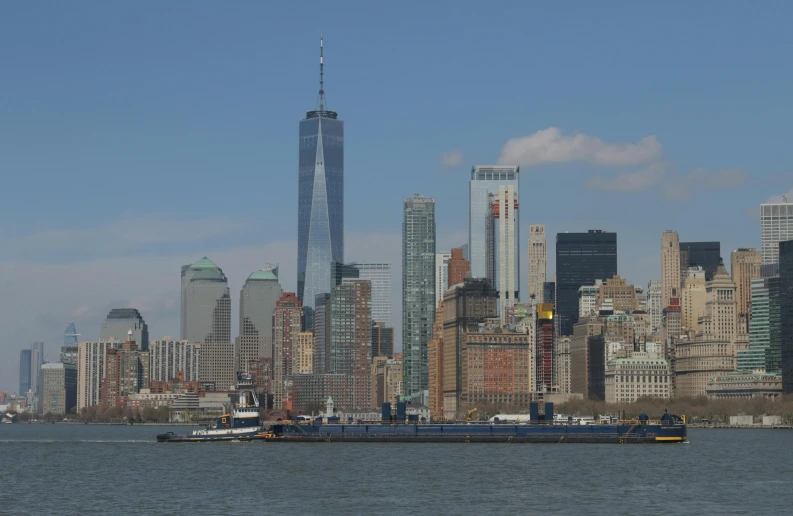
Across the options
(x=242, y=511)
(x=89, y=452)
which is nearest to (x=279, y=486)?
(x=242, y=511)

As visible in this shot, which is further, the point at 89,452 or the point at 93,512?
the point at 89,452

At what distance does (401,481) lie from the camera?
13250cm

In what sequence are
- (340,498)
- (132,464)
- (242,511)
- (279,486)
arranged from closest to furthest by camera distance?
(242,511)
(340,498)
(279,486)
(132,464)

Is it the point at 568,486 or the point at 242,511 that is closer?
the point at 242,511

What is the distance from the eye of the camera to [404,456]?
16962cm

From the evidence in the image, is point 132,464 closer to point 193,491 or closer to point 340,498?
point 193,491

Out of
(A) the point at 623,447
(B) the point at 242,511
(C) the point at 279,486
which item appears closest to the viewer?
(B) the point at 242,511

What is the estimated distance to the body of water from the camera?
11244cm

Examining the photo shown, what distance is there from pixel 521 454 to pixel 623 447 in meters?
24.1

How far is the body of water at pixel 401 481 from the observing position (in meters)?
112

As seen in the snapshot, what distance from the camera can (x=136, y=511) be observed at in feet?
359

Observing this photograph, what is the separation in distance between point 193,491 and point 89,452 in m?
75.5

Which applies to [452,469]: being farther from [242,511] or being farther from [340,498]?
[242,511]

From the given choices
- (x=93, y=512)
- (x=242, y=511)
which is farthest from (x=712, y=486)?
(x=93, y=512)
